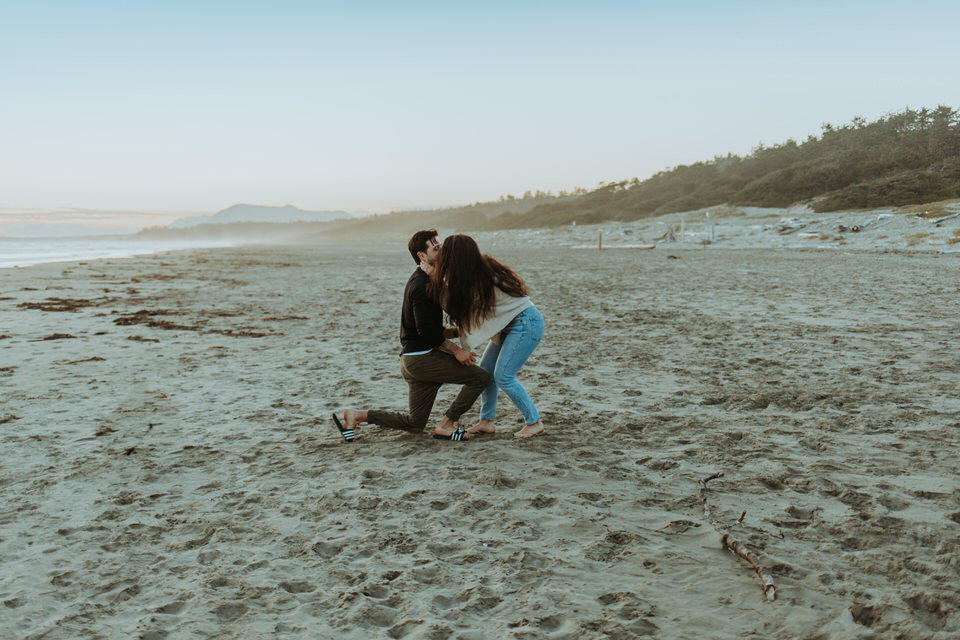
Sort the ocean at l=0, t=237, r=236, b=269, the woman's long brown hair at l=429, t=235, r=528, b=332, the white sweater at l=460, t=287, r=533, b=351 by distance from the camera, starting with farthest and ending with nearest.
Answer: the ocean at l=0, t=237, r=236, b=269
the white sweater at l=460, t=287, r=533, b=351
the woman's long brown hair at l=429, t=235, r=528, b=332

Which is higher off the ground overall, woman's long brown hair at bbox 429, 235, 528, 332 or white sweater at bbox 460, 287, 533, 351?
woman's long brown hair at bbox 429, 235, 528, 332

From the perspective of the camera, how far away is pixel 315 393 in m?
6.37

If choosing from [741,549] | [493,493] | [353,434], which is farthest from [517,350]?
[741,549]

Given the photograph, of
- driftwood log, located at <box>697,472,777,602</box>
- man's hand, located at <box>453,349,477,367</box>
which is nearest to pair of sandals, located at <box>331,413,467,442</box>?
man's hand, located at <box>453,349,477,367</box>

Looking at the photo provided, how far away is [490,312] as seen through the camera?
460 centimetres

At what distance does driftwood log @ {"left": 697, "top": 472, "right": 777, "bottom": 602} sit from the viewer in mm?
2865

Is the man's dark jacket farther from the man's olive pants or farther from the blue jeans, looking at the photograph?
the blue jeans

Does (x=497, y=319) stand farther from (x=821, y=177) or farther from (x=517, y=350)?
(x=821, y=177)

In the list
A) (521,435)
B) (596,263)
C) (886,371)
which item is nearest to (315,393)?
(521,435)

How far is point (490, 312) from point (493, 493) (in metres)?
1.29

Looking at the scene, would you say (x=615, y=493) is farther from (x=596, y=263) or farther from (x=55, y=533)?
(x=596, y=263)

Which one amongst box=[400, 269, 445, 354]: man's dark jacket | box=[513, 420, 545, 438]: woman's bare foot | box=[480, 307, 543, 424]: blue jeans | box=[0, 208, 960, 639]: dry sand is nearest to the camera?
box=[0, 208, 960, 639]: dry sand

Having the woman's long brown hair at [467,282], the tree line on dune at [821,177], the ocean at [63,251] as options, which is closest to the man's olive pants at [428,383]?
the woman's long brown hair at [467,282]

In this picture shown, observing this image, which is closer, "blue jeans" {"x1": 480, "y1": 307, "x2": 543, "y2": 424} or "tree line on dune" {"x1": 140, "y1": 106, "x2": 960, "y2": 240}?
"blue jeans" {"x1": 480, "y1": 307, "x2": 543, "y2": 424}
